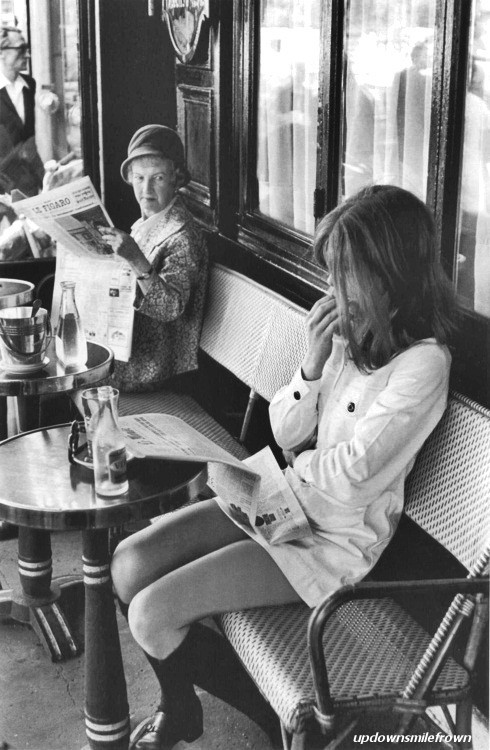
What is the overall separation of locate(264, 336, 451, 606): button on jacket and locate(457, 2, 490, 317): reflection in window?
→ 265 millimetres

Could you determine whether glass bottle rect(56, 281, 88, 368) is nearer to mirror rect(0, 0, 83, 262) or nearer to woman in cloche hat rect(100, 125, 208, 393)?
woman in cloche hat rect(100, 125, 208, 393)

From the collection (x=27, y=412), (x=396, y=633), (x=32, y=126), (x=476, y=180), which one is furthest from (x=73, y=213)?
(x=32, y=126)

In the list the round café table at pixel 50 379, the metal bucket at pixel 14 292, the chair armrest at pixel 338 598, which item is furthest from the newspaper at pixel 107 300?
the chair armrest at pixel 338 598

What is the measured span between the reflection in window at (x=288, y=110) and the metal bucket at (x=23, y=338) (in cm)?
99

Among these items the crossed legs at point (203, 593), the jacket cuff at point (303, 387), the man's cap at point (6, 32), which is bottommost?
the crossed legs at point (203, 593)

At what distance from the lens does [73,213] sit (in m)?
3.19

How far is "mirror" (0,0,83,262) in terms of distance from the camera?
15.8 ft

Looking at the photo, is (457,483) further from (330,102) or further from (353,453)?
(330,102)

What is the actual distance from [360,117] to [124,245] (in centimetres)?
92

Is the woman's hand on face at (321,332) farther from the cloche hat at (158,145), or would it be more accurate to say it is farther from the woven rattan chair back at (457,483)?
the cloche hat at (158,145)

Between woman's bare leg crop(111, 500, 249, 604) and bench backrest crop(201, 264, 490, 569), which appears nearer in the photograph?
bench backrest crop(201, 264, 490, 569)

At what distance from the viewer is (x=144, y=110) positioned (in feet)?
15.1

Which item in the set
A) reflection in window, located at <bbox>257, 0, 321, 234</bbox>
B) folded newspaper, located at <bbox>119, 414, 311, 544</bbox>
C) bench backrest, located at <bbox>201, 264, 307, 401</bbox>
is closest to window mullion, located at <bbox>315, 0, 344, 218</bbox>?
reflection in window, located at <bbox>257, 0, 321, 234</bbox>

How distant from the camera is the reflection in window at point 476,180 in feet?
7.30
